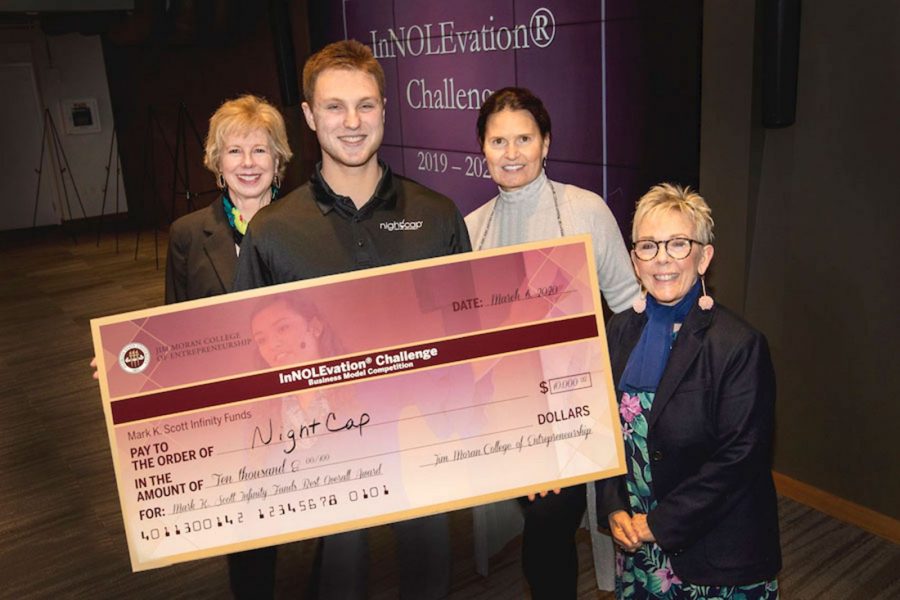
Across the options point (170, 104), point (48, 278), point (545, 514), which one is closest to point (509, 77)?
point (545, 514)

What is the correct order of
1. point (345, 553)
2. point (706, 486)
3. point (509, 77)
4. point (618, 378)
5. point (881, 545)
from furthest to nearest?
point (509, 77)
point (881, 545)
point (345, 553)
point (618, 378)
point (706, 486)

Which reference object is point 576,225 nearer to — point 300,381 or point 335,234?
→ point 335,234

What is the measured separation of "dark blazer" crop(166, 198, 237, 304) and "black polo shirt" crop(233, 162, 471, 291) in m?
0.43

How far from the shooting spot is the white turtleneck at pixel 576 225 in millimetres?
2225

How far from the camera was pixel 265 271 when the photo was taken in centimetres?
181

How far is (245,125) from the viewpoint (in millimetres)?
2316

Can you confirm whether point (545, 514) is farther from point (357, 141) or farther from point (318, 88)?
point (318, 88)

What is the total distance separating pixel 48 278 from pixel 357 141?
766cm

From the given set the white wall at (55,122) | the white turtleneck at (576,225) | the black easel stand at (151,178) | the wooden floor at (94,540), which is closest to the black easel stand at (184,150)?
the black easel stand at (151,178)

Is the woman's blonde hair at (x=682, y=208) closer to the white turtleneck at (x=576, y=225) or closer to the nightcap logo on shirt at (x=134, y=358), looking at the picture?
the white turtleneck at (x=576, y=225)

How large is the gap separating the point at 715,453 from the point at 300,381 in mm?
889

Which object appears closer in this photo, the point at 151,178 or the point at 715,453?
the point at 715,453

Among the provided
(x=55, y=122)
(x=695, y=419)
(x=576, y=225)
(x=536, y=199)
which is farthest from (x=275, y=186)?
(x=55, y=122)

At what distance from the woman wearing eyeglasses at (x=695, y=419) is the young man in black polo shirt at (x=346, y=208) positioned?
0.50m
